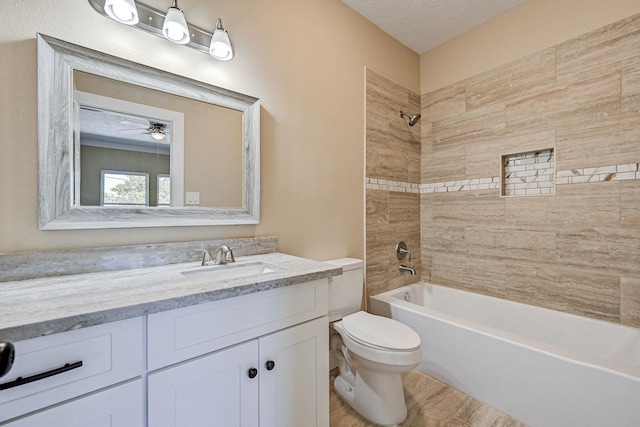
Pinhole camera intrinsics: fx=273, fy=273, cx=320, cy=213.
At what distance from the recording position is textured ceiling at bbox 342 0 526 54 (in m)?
2.02

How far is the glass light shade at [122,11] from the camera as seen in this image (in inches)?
43.8

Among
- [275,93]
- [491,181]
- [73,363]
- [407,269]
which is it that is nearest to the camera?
[73,363]

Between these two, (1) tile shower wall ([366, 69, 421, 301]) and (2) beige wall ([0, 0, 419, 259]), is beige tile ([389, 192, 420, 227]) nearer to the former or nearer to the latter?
(1) tile shower wall ([366, 69, 421, 301])

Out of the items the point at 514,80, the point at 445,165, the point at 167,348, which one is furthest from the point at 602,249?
the point at 167,348

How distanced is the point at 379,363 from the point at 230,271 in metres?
0.87

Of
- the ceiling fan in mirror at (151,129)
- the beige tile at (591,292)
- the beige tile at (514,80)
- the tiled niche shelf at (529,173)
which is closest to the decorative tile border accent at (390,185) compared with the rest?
the tiled niche shelf at (529,173)

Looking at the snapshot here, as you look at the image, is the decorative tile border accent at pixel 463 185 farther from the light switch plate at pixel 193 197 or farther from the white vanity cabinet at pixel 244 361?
the light switch plate at pixel 193 197

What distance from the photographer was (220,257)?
1.32m

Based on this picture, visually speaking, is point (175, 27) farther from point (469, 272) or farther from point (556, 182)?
point (469, 272)

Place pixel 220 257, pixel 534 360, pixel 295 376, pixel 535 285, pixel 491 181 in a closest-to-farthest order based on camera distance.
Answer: pixel 295 376
pixel 220 257
pixel 534 360
pixel 535 285
pixel 491 181

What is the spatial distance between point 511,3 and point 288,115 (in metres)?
1.89

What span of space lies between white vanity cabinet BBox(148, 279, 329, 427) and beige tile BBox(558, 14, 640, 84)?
219cm

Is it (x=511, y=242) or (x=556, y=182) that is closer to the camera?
(x=556, y=182)

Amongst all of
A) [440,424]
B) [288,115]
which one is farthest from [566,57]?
[440,424]
